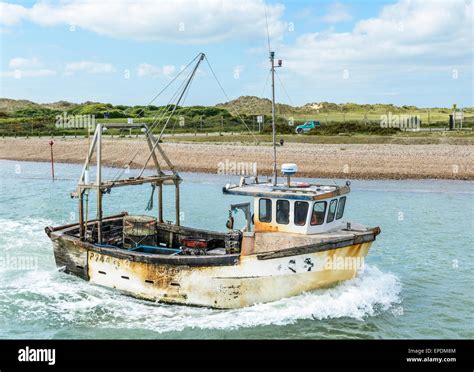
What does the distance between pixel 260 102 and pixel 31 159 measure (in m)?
45.9

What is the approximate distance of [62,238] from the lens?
16859mm

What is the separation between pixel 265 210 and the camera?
1462 cm

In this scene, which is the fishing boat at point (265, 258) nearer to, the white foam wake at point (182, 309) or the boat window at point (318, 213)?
the boat window at point (318, 213)

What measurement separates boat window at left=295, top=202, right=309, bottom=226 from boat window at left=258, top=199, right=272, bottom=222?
2.29 feet

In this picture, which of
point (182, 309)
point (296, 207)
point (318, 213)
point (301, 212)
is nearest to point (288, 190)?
point (296, 207)

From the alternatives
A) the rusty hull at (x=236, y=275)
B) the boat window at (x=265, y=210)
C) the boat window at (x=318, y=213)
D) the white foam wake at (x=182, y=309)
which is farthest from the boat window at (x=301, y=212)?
the white foam wake at (x=182, y=309)

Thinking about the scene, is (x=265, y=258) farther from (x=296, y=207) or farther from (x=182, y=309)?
(x=182, y=309)

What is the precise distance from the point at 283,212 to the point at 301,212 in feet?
1.53

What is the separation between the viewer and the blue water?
45.1 feet

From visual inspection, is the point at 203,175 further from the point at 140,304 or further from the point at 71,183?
the point at 140,304

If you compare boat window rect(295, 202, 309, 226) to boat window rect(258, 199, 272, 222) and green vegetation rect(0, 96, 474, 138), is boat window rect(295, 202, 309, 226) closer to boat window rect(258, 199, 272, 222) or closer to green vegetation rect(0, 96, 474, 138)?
boat window rect(258, 199, 272, 222)

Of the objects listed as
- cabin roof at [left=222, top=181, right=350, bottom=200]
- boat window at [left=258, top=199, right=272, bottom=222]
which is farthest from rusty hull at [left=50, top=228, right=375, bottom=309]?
cabin roof at [left=222, top=181, right=350, bottom=200]

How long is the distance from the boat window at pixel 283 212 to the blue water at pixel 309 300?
74.0 inches
